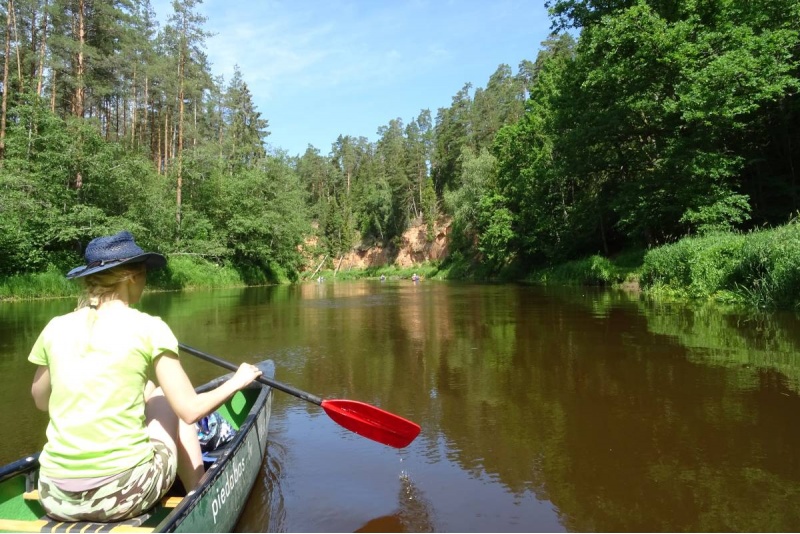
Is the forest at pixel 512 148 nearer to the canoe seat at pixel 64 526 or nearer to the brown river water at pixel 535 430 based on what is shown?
the brown river water at pixel 535 430

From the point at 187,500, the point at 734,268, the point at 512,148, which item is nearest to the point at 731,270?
the point at 734,268

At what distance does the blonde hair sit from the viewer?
8.00 feet

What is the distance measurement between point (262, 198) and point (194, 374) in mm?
34552

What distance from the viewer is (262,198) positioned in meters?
40.2

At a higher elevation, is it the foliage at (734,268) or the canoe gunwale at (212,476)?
the foliage at (734,268)

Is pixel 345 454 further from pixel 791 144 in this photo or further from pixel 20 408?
Result: pixel 791 144

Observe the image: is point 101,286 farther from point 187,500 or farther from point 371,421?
point 371,421

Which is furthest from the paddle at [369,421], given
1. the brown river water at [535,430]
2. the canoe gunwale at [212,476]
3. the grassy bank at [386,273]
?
the grassy bank at [386,273]

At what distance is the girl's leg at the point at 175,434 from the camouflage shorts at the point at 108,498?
288 millimetres

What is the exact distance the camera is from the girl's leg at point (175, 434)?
2.82m

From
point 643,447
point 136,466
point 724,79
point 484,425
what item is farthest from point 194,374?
point 724,79

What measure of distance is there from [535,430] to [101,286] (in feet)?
12.4

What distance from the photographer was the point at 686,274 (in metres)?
15.4

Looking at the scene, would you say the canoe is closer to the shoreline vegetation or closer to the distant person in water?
the distant person in water
